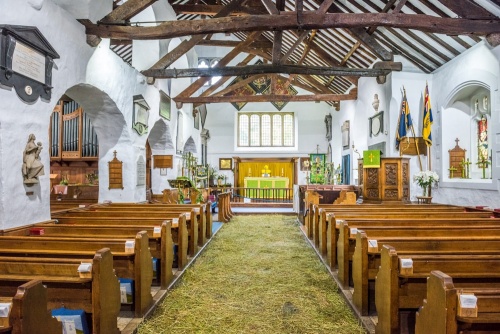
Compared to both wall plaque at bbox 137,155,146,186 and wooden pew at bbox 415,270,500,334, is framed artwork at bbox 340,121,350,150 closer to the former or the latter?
wall plaque at bbox 137,155,146,186

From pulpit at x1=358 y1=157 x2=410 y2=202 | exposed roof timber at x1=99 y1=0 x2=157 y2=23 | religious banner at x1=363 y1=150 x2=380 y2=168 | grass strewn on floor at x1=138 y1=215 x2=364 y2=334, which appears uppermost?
exposed roof timber at x1=99 y1=0 x2=157 y2=23

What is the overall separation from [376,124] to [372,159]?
2434mm

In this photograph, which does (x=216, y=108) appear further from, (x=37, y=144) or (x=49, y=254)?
(x=49, y=254)

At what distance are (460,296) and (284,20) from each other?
4796mm

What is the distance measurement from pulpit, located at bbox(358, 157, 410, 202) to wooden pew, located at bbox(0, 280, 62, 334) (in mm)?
6654

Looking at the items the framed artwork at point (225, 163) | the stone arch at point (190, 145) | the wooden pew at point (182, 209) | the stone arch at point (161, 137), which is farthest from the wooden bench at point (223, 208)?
Result: the framed artwork at point (225, 163)

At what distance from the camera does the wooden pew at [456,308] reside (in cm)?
147

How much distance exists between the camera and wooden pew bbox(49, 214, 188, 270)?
401cm

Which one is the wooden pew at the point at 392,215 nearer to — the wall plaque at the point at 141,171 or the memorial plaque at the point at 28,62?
the memorial plaque at the point at 28,62

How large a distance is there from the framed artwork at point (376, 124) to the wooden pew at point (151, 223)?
21.1ft

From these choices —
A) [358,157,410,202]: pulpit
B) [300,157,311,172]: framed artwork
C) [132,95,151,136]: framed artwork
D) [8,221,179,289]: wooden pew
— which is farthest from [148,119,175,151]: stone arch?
[300,157,311,172]: framed artwork

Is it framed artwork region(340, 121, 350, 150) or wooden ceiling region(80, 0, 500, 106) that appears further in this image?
framed artwork region(340, 121, 350, 150)

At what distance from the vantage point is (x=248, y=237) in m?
6.48

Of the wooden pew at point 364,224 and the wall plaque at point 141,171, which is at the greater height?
the wall plaque at point 141,171
